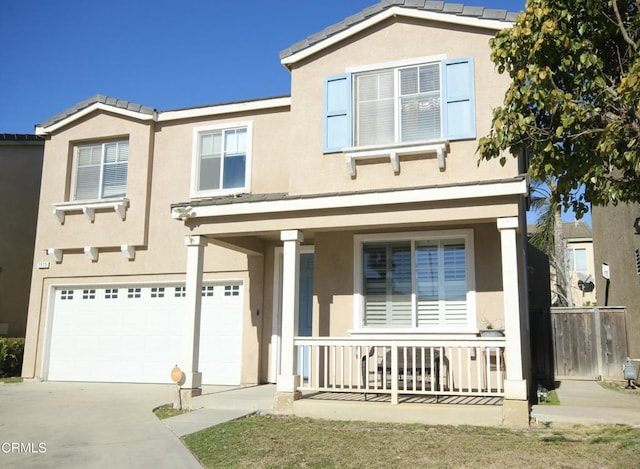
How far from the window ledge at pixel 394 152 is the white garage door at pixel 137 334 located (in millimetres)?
4278

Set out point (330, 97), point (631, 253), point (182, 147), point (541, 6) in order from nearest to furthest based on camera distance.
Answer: point (541, 6) → point (330, 97) → point (631, 253) → point (182, 147)

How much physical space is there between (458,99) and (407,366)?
14.6 feet

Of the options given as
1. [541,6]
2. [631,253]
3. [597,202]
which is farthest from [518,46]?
[631,253]

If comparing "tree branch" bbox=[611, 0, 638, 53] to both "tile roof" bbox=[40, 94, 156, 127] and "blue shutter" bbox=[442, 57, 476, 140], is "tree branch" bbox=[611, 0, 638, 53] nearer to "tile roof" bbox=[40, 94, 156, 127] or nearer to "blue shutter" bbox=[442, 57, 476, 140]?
"blue shutter" bbox=[442, 57, 476, 140]

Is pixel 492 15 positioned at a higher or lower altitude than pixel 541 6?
higher

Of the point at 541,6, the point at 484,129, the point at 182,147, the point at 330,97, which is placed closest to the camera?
the point at 541,6

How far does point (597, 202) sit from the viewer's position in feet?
21.9

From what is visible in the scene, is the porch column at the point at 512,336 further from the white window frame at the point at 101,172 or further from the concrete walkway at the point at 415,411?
the white window frame at the point at 101,172

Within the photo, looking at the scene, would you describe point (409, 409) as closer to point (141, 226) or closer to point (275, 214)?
point (275, 214)

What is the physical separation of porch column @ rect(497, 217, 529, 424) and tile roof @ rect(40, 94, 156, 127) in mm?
8803

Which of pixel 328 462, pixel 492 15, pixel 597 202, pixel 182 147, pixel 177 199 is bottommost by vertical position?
pixel 328 462

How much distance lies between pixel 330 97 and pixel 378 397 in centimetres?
526

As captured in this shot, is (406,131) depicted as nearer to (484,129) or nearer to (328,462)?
(484,129)

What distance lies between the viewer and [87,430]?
8234mm
